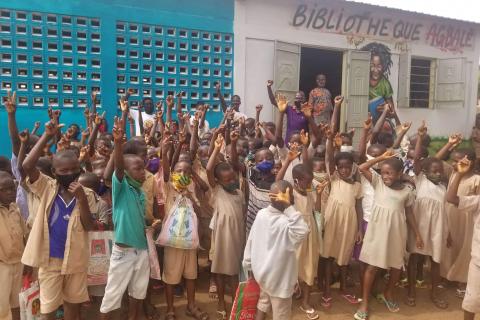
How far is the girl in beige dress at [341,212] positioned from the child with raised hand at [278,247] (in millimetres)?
977

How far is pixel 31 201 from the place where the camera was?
3.07m

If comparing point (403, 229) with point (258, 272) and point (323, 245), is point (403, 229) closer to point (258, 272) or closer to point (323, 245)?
point (323, 245)

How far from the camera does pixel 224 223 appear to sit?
10.8 feet

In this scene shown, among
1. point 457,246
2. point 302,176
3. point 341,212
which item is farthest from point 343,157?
point 457,246

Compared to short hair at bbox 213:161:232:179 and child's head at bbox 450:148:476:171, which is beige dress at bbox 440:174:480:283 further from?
short hair at bbox 213:161:232:179

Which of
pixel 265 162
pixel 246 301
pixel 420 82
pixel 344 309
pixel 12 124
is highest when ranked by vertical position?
pixel 420 82

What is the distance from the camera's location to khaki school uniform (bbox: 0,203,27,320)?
2701mm

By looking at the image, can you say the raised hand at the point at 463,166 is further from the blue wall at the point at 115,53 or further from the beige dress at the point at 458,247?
the blue wall at the point at 115,53

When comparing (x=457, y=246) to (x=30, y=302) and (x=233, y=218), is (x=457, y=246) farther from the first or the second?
(x=30, y=302)

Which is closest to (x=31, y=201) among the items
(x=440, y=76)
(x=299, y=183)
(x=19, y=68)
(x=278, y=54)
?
(x=299, y=183)

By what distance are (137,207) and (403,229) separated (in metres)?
2.09

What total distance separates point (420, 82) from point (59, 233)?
1011 centimetres

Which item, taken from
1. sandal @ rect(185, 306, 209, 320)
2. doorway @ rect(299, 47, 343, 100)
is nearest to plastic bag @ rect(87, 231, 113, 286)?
sandal @ rect(185, 306, 209, 320)

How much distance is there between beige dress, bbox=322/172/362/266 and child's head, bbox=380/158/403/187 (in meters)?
0.31
